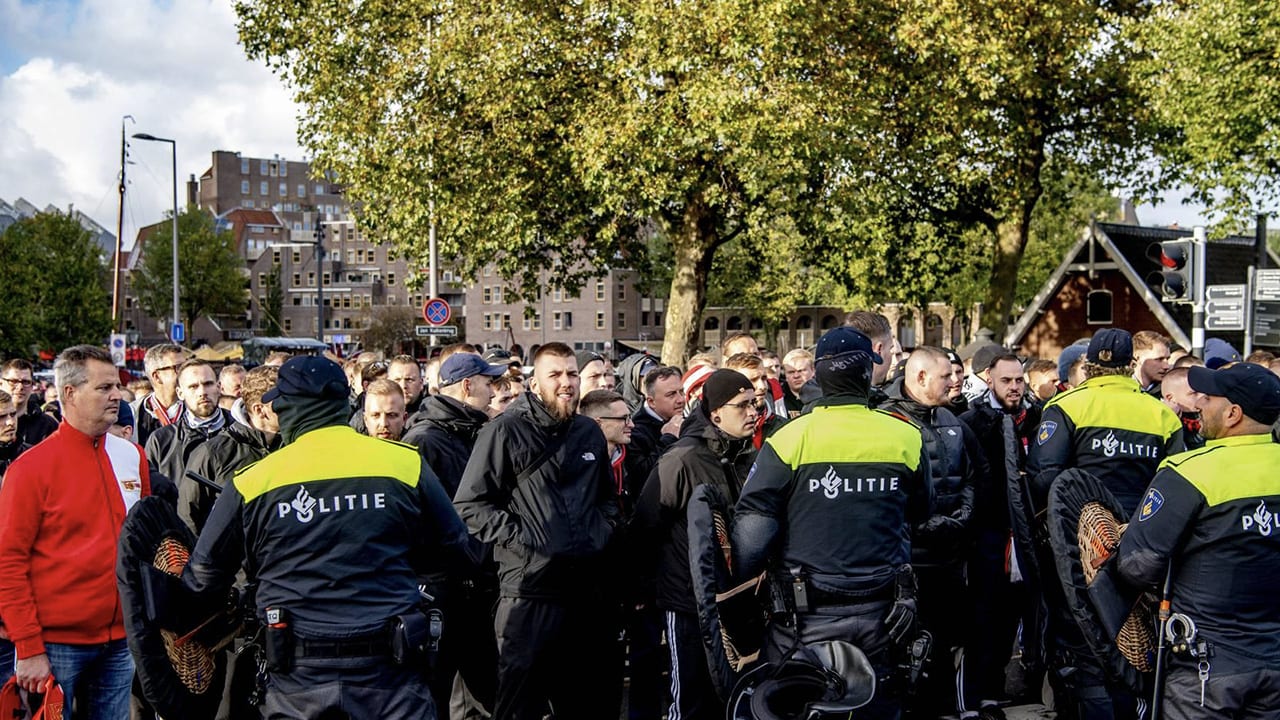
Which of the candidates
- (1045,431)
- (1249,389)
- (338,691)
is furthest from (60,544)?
(1045,431)

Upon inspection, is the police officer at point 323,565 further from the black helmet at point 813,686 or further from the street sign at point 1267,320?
the street sign at point 1267,320

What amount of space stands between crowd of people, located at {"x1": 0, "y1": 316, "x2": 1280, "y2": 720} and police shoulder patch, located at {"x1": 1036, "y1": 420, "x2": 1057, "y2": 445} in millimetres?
15

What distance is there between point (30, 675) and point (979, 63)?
21228 millimetres

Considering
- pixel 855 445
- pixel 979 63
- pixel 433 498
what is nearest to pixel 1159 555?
pixel 855 445

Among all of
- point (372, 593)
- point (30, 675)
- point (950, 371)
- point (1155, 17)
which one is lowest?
point (30, 675)

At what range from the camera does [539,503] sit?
5934 millimetres

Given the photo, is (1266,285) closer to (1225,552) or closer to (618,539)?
(1225,552)

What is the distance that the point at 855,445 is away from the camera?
4902 mm

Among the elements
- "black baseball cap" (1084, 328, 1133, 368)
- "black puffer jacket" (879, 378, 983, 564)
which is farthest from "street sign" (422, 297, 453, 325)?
"black baseball cap" (1084, 328, 1133, 368)

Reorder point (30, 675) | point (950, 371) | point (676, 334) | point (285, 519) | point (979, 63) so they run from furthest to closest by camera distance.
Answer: point (676, 334) < point (979, 63) < point (950, 371) < point (30, 675) < point (285, 519)

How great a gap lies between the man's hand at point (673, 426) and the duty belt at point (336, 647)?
363 cm

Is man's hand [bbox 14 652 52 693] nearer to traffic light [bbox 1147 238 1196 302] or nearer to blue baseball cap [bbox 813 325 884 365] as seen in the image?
blue baseball cap [bbox 813 325 884 365]

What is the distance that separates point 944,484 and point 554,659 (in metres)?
2.51

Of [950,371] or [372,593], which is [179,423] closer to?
[372,593]
